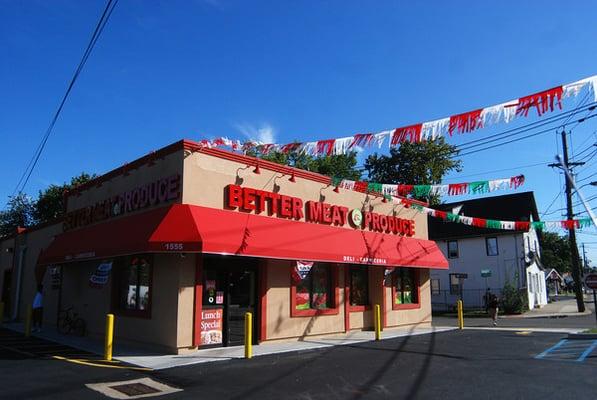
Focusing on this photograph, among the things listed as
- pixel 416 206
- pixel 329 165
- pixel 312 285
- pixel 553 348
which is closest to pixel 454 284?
pixel 329 165

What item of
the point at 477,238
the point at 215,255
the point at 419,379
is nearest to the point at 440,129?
the point at 419,379

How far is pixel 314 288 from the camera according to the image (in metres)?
16.3

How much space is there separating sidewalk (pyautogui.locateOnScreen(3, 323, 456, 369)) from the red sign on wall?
259 mm

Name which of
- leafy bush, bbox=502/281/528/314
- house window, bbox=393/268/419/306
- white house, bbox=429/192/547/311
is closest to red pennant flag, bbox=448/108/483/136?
house window, bbox=393/268/419/306

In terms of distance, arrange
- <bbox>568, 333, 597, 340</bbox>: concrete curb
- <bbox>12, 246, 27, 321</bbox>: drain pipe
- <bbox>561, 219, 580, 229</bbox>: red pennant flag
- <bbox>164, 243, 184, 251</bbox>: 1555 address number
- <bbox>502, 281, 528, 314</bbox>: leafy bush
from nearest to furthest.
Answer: <bbox>164, 243, 184, 251</bbox>: 1555 address number → <bbox>568, 333, 597, 340</bbox>: concrete curb → <bbox>561, 219, 580, 229</bbox>: red pennant flag → <bbox>12, 246, 27, 321</bbox>: drain pipe → <bbox>502, 281, 528, 314</bbox>: leafy bush

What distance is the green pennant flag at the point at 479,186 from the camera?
17.2m

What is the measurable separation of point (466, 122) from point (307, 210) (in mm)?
6601

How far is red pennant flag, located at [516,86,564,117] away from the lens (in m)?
9.32

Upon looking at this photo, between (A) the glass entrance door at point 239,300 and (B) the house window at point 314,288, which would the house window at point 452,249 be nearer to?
(B) the house window at point 314,288

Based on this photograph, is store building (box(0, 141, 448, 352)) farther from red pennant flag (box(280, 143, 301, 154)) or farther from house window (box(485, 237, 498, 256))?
house window (box(485, 237, 498, 256))

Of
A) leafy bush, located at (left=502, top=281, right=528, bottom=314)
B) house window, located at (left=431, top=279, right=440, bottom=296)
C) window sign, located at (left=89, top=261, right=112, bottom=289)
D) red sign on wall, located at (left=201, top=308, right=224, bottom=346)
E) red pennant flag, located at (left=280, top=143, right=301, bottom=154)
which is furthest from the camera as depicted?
house window, located at (left=431, top=279, right=440, bottom=296)

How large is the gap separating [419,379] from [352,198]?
30.4ft

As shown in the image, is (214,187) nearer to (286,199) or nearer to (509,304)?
(286,199)

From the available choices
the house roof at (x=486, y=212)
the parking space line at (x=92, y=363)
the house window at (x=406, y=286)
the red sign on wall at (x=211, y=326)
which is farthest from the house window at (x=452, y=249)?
the parking space line at (x=92, y=363)
